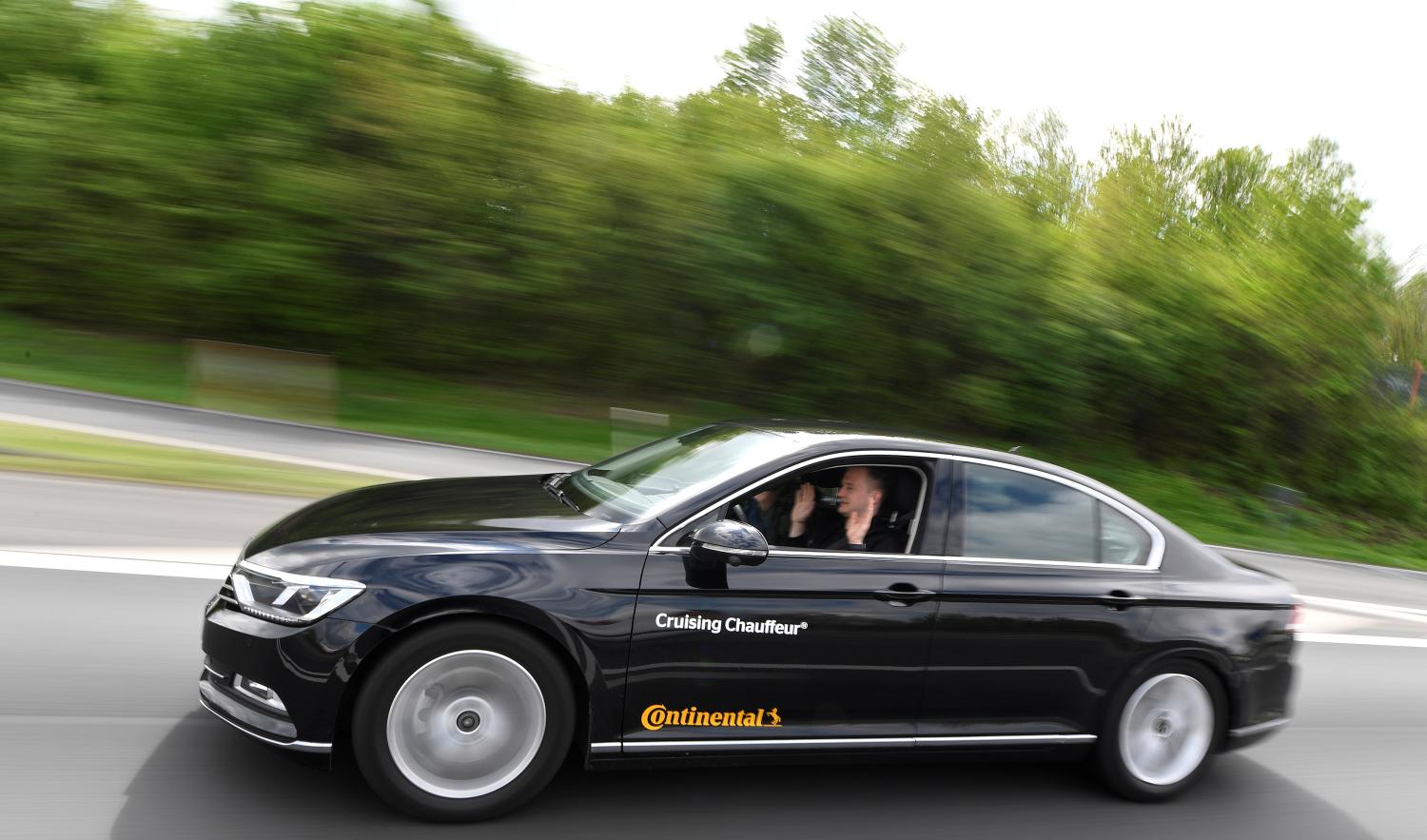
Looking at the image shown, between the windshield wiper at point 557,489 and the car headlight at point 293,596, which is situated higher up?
the windshield wiper at point 557,489

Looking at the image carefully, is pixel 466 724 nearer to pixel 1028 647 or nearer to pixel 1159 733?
pixel 1028 647

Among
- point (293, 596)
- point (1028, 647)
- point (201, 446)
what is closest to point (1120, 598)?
point (1028, 647)

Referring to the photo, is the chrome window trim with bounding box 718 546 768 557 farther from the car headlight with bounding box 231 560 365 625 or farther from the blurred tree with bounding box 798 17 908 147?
the blurred tree with bounding box 798 17 908 147

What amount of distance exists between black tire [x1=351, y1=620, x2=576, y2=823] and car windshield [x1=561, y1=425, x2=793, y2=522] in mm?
640

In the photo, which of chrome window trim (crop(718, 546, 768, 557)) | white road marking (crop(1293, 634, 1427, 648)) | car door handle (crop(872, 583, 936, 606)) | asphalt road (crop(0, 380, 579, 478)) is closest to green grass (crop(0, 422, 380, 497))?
asphalt road (crop(0, 380, 579, 478))

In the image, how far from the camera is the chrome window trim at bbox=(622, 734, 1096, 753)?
3.70 m

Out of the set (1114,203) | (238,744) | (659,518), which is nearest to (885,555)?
(659,518)

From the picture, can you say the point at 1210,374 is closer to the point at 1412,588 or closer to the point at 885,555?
the point at 1412,588

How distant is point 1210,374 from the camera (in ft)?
71.6

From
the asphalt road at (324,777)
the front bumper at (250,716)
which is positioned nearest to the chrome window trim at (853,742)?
the asphalt road at (324,777)

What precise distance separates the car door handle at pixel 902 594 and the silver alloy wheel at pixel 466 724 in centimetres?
129

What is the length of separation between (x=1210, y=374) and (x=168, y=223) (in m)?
19.7

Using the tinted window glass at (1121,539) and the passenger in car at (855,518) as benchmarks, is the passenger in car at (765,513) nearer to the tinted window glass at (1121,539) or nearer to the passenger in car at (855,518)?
the passenger in car at (855,518)

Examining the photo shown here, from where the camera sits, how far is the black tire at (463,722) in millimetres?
3438
